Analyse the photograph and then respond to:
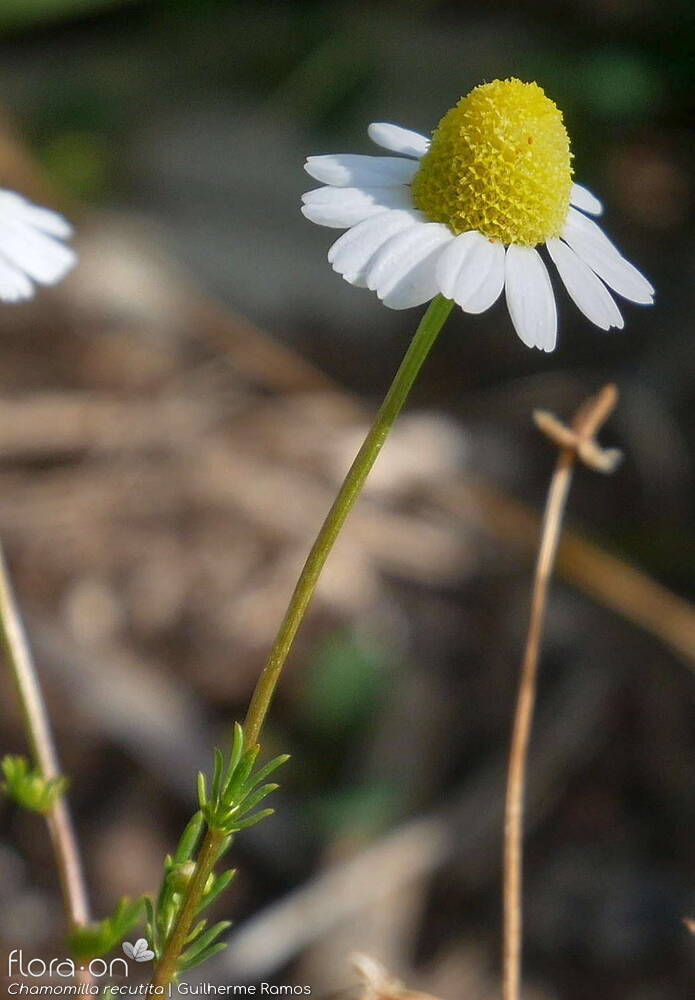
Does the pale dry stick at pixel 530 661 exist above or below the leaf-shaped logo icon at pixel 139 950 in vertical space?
above

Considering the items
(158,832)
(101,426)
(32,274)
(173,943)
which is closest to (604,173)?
(101,426)

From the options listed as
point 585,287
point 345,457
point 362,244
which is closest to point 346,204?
point 362,244

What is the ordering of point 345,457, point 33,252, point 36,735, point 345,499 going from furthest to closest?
point 345,457 → point 33,252 → point 36,735 → point 345,499

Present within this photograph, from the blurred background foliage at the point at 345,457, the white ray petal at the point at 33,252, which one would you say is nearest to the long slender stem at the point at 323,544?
the white ray petal at the point at 33,252

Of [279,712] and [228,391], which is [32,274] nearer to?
[279,712]

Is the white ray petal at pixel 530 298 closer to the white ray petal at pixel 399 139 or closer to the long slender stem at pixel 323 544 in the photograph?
the long slender stem at pixel 323 544

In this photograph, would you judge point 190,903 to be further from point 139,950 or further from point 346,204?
point 346,204

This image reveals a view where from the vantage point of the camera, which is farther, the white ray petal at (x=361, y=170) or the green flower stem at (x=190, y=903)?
the white ray petal at (x=361, y=170)
